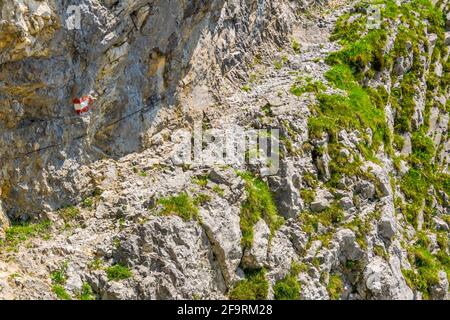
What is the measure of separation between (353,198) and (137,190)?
6563 mm

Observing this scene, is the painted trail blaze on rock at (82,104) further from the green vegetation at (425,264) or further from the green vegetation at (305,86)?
the green vegetation at (425,264)

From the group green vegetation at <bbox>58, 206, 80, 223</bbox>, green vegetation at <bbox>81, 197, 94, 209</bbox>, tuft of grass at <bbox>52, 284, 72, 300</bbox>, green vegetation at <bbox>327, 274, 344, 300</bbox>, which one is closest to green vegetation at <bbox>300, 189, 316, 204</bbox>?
green vegetation at <bbox>327, 274, 344, 300</bbox>

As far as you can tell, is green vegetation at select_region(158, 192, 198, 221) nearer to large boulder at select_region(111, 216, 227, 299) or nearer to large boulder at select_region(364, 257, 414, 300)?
large boulder at select_region(111, 216, 227, 299)

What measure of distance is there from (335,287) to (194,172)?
5.15 metres

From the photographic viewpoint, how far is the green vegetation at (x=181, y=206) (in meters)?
18.4

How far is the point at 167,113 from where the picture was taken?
21219 millimetres

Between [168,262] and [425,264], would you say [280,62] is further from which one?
[168,262]

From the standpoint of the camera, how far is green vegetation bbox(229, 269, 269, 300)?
18203 millimetres

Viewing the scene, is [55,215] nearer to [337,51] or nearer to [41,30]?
[41,30]

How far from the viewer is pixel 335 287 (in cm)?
1933

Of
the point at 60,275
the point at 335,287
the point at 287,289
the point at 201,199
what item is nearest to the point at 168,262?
the point at 201,199

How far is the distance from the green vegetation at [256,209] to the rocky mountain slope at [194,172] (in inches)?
1.6

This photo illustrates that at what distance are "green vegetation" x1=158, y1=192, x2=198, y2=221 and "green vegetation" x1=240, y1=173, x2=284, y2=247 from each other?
58.0 inches

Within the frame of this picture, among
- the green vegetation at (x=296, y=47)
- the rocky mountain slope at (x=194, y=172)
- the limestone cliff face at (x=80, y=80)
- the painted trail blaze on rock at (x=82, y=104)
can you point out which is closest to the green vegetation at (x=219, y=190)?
the rocky mountain slope at (x=194, y=172)
